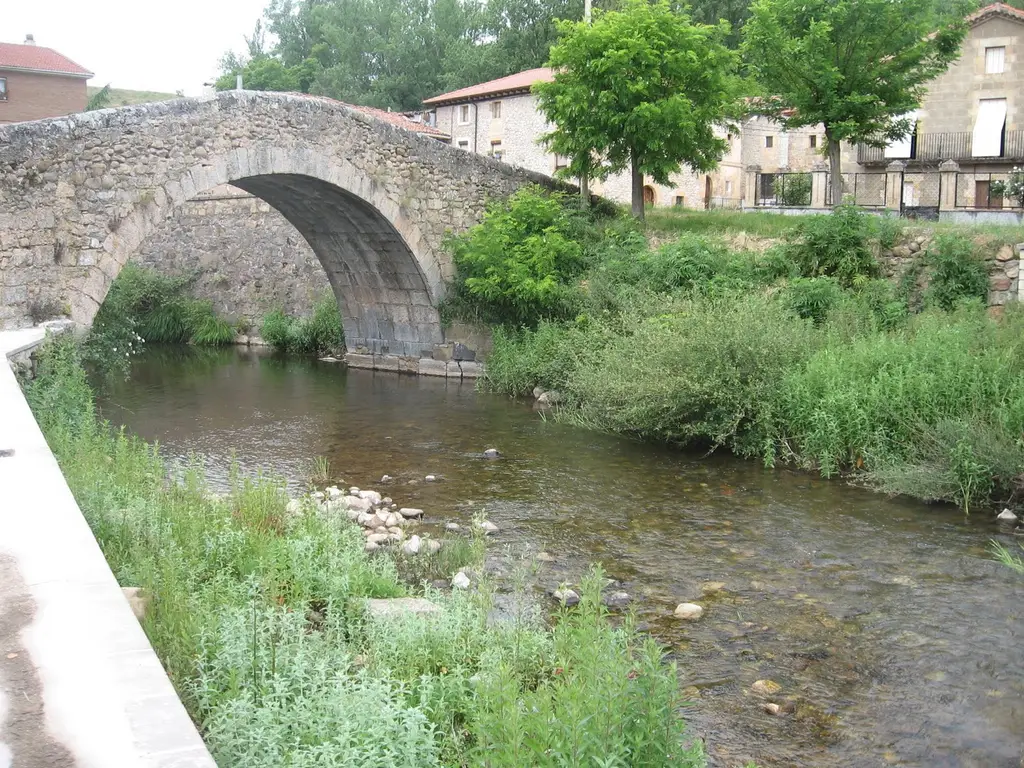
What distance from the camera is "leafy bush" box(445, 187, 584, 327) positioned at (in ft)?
45.0

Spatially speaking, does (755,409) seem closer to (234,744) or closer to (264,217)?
(234,744)

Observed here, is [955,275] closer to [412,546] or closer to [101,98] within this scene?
[412,546]

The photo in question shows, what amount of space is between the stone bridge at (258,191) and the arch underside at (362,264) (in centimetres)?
2

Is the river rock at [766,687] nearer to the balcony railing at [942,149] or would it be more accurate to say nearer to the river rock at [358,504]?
the river rock at [358,504]

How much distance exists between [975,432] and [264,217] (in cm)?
1630

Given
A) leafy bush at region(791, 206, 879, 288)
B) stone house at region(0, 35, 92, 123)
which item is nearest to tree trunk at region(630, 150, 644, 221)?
leafy bush at region(791, 206, 879, 288)

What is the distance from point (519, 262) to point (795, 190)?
7.82 meters

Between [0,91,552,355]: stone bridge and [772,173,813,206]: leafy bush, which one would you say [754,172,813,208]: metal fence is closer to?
[772,173,813,206]: leafy bush

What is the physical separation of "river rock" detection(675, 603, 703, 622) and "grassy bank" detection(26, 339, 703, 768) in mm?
853

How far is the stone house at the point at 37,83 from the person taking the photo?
36.2 m

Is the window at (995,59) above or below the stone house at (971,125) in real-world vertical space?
above

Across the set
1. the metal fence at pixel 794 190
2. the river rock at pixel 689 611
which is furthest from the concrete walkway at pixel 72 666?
the metal fence at pixel 794 190

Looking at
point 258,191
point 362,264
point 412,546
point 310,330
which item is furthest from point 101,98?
point 412,546

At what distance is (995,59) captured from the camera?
82.2ft
